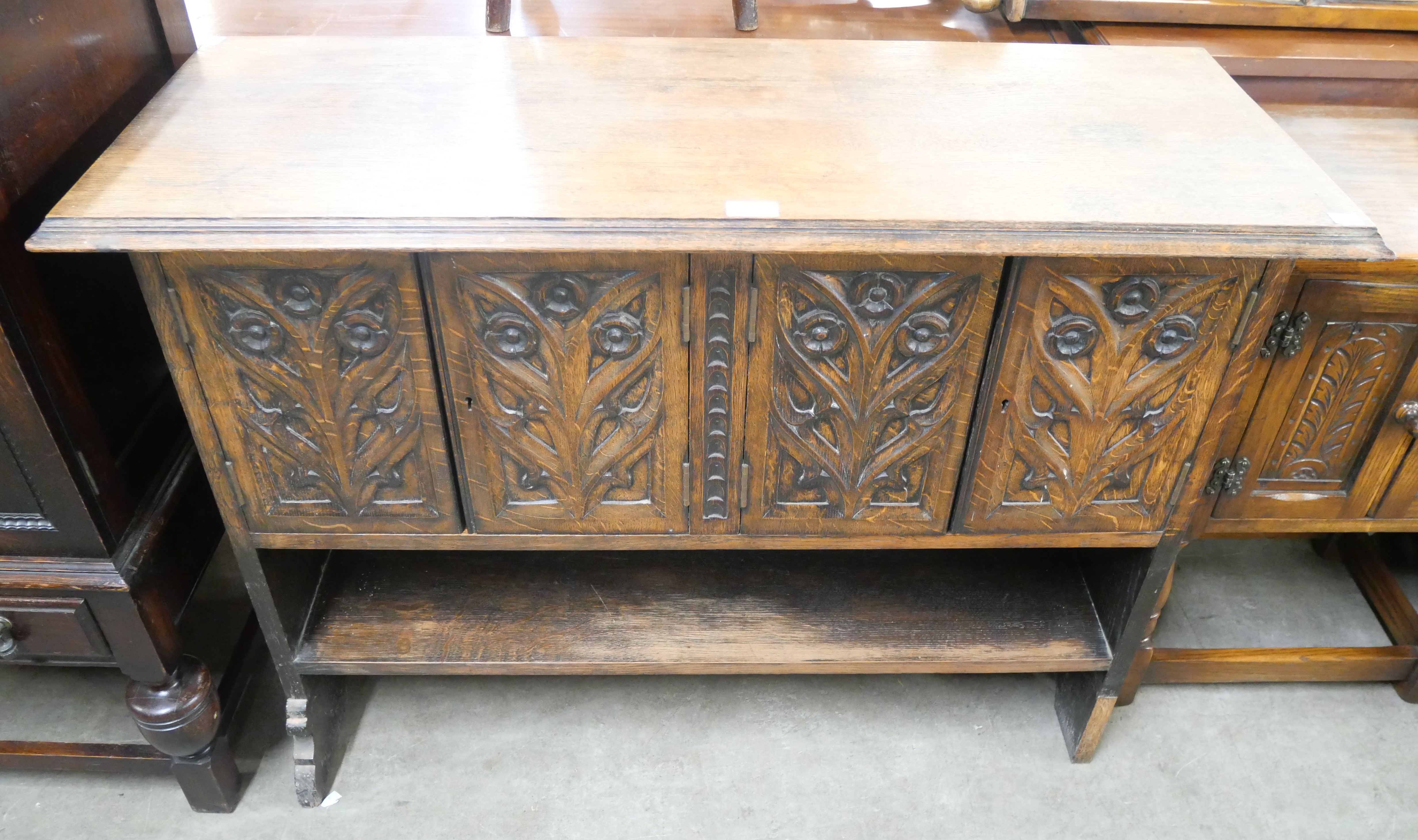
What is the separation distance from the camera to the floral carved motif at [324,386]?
1.22m

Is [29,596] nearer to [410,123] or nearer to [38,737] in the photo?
[38,737]

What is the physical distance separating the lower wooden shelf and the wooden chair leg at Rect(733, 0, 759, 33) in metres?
0.93

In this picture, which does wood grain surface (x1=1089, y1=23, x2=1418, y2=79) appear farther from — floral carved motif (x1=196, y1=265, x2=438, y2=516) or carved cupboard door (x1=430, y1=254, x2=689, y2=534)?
floral carved motif (x1=196, y1=265, x2=438, y2=516)

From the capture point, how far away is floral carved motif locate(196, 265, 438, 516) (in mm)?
1218

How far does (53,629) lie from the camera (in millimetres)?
1465

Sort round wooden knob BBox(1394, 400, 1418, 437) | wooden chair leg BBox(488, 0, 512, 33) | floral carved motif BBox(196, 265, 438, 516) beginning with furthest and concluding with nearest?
wooden chair leg BBox(488, 0, 512, 33), round wooden knob BBox(1394, 400, 1418, 437), floral carved motif BBox(196, 265, 438, 516)

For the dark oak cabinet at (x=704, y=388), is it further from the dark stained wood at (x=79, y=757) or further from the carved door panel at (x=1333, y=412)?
the dark stained wood at (x=79, y=757)

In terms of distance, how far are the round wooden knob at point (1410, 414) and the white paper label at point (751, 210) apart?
1005mm

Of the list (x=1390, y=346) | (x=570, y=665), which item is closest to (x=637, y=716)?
(x=570, y=665)

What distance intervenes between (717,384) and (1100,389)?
18.9 inches

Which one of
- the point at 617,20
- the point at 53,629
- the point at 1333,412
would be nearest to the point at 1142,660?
the point at 1333,412

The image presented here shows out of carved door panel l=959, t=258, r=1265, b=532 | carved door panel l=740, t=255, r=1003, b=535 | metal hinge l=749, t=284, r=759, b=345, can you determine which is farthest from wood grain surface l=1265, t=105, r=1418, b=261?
metal hinge l=749, t=284, r=759, b=345

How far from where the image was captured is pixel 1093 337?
1.29 metres

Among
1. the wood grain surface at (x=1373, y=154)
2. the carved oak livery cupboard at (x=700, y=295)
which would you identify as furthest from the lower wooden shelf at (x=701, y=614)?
the wood grain surface at (x=1373, y=154)
